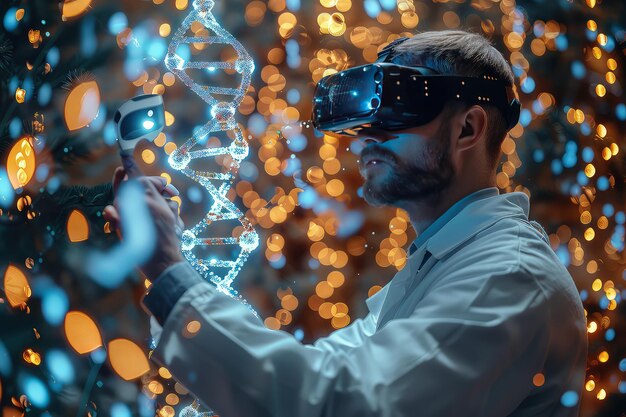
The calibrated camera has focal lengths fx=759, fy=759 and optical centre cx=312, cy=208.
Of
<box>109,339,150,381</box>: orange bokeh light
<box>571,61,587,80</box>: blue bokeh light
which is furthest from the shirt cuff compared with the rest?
<box>571,61,587,80</box>: blue bokeh light

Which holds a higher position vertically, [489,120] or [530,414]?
[489,120]

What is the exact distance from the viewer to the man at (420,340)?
86 cm

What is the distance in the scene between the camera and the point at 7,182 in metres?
1.08

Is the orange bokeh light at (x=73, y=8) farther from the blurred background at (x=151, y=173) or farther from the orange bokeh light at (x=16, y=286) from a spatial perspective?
the orange bokeh light at (x=16, y=286)

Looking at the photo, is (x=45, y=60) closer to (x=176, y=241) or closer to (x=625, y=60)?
(x=176, y=241)

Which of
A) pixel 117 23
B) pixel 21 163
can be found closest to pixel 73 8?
pixel 117 23

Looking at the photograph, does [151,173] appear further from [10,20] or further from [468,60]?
[468,60]

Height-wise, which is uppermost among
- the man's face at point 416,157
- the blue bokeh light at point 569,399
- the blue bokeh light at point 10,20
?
the blue bokeh light at point 10,20

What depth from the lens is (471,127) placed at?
1.19 meters

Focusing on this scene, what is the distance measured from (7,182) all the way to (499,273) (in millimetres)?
692

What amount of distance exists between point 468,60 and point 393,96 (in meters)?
0.16

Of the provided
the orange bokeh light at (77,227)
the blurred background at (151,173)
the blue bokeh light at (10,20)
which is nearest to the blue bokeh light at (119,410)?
the blurred background at (151,173)

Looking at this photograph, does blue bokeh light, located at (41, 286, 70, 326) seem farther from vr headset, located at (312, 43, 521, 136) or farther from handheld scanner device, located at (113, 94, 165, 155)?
vr headset, located at (312, 43, 521, 136)

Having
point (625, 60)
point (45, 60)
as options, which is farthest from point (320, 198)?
point (625, 60)
